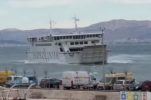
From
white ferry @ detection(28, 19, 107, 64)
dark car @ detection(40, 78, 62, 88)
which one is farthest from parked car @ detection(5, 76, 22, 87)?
white ferry @ detection(28, 19, 107, 64)

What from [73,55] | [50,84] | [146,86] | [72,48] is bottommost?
[50,84]

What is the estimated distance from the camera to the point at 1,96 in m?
49.0

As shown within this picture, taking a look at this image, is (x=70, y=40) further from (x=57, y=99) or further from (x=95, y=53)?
(x=57, y=99)

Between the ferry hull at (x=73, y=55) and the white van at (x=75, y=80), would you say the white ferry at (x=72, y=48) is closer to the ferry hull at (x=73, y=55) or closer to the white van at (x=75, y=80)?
the ferry hull at (x=73, y=55)

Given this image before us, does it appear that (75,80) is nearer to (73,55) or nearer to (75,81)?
(75,81)

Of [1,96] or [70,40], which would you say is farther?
[70,40]

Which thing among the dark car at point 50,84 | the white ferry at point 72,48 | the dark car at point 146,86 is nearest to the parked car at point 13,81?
the dark car at point 50,84

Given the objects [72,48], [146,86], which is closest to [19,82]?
[146,86]

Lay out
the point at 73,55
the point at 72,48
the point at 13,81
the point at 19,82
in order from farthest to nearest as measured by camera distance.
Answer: the point at 73,55, the point at 72,48, the point at 13,81, the point at 19,82

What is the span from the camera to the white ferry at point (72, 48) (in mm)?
131250

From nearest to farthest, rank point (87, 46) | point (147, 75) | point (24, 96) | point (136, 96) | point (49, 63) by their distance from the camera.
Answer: point (136, 96)
point (24, 96)
point (147, 75)
point (87, 46)
point (49, 63)

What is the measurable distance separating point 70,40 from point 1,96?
82.5m

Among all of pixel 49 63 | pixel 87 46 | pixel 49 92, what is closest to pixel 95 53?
pixel 87 46

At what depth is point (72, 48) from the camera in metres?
134
